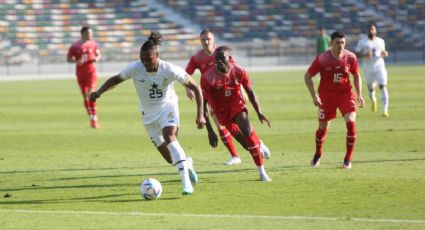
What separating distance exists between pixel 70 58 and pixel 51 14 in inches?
1299

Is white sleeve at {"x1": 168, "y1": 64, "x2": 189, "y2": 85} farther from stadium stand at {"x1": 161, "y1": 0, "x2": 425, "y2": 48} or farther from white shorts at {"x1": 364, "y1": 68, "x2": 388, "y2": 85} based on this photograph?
stadium stand at {"x1": 161, "y1": 0, "x2": 425, "y2": 48}

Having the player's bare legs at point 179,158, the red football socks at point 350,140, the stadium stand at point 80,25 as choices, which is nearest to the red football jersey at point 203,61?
the red football socks at point 350,140

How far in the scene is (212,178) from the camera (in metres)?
14.3

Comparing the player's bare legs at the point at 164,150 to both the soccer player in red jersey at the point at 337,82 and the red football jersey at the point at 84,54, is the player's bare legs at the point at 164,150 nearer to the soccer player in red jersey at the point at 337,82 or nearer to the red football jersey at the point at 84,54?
the soccer player in red jersey at the point at 337,82

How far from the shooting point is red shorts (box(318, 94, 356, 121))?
15180mm

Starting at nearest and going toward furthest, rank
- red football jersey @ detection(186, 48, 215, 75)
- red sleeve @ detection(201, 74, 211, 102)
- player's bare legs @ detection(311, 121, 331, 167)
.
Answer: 1. red sleeve @ detection(201, 74, 211, 102)
2. player's bare legs @ detection(311, 121, 331, 167)
3. red football jersey @ detection(186, 48, 215, 75)

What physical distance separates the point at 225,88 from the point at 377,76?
1281 centimetres

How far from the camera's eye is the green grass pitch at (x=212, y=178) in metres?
10.6

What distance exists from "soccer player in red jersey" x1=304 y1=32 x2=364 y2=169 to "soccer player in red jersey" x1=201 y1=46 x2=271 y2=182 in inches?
54.1

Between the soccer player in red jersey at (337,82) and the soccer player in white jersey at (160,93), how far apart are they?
3014 mm

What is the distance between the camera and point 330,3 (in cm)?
6253

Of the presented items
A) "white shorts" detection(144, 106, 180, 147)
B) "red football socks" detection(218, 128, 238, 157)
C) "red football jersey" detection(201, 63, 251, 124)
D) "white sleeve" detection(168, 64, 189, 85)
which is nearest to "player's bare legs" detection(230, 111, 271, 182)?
"red football jersey" detection(201, 63, 251, 124)

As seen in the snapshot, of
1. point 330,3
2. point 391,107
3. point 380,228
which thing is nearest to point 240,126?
point 380,228

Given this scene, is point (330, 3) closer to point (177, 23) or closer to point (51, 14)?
point (177, 23)
